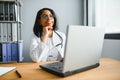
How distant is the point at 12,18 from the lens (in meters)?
2.37

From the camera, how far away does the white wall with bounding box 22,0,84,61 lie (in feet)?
9.04

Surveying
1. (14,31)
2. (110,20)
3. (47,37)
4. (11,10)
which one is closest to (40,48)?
(47,37)

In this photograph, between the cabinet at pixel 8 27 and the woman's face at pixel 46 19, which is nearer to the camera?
the woman's face at pixel 46 19

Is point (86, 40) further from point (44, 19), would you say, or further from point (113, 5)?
point (113, 5)

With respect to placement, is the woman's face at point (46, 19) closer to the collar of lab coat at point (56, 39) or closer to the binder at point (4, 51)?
the collar of lab coat at point (56, 39)

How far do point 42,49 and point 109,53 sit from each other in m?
0.87

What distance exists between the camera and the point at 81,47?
1.00 meters

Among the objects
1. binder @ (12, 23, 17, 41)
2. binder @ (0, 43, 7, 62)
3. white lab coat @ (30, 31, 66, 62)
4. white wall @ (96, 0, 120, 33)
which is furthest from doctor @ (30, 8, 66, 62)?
white wall @ (96, 0, 120, 33)

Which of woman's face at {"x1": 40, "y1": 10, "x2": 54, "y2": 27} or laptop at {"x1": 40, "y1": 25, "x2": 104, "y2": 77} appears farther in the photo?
woman's face at {"x1": 40, "y1": 10, "x2": 54, "y2": 27}

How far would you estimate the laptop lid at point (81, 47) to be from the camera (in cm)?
90

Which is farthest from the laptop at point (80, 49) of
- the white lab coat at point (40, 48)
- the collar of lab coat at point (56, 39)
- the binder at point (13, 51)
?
the binder at point (13, 51)

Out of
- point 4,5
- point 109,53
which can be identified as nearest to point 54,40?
point 109,53

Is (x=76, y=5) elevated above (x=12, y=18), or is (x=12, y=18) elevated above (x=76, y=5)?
(x=76, y=5)

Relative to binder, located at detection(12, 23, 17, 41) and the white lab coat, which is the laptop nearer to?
the white lab coat
